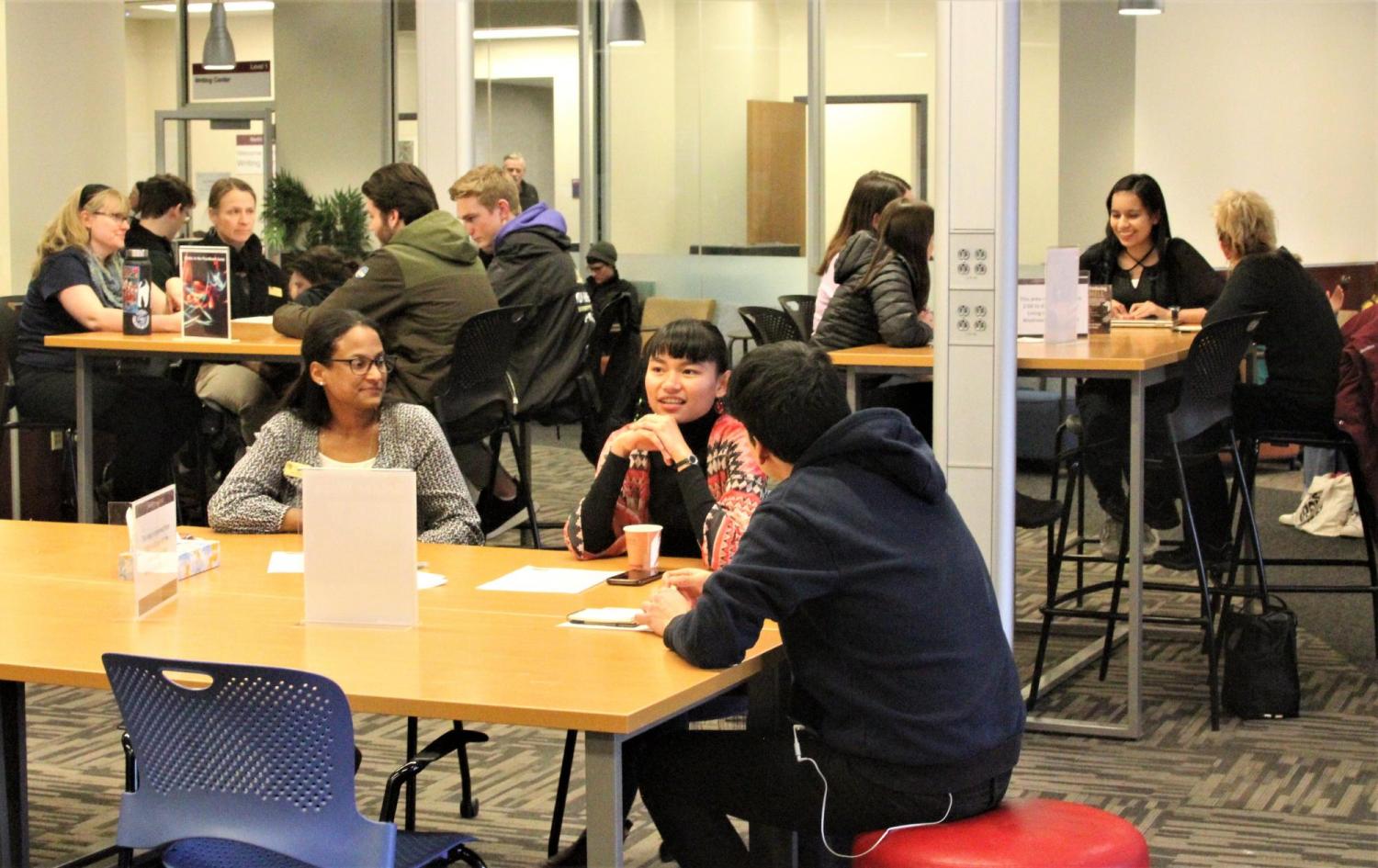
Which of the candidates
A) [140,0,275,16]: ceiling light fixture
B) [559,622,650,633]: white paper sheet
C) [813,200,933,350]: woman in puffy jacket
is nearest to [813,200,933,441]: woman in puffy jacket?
[813,200,933,350]: woman in puffy jacket

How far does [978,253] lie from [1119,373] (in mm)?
481

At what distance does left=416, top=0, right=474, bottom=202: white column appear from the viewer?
252 inches

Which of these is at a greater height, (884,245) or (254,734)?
(884,245)

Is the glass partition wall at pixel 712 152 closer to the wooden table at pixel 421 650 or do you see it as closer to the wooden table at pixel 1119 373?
the wooden table at pixel 1119 373

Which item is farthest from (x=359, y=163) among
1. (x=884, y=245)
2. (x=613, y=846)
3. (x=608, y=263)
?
(x=613, y=846)

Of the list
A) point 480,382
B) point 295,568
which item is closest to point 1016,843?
point 295,568

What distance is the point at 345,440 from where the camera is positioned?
12.3 feet

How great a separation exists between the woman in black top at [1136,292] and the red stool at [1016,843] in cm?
330

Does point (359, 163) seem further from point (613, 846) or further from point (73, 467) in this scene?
point (613, 846)

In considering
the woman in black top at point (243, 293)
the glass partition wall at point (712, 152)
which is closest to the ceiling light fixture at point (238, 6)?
the glass partition wall at point (712, 152)

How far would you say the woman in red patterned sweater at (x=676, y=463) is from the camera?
3.25m

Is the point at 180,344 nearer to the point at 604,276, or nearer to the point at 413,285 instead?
the point at 413,285

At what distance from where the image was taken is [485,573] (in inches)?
124

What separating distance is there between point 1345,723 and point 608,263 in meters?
5.55
